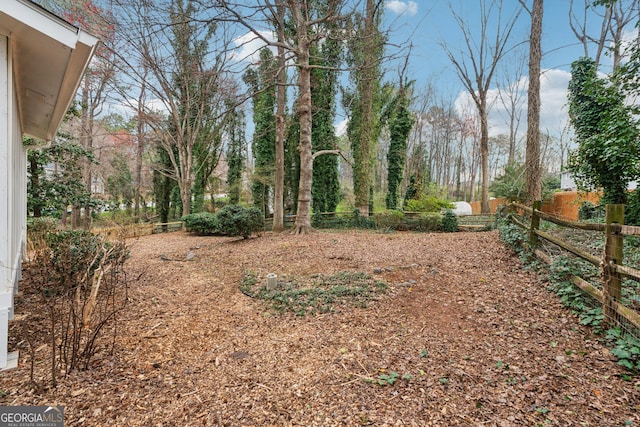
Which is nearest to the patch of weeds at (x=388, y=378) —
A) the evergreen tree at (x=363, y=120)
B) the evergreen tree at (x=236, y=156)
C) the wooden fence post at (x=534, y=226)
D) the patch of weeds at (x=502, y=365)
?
the patch of weeds at (x=502, y=365)

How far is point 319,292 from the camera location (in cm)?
411

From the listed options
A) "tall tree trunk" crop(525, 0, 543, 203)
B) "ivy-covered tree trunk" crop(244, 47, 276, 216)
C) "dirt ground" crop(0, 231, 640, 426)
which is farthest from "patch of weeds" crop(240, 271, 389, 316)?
"ivy-covered tree trunk" crop(244, 47, 276, 216)

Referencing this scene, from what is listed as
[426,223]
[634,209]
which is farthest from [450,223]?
[634,209]

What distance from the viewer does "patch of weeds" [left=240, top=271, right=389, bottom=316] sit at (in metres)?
3.78

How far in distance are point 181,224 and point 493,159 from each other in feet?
96.6

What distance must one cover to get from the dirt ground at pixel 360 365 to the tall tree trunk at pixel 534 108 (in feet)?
19.6

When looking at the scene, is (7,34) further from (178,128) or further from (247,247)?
(178,128)

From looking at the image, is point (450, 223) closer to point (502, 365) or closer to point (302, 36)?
point (302, 36)

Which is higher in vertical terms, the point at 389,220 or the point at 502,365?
the point at 389,220

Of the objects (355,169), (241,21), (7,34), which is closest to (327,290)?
(7,34)

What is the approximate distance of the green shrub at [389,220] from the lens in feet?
43.7

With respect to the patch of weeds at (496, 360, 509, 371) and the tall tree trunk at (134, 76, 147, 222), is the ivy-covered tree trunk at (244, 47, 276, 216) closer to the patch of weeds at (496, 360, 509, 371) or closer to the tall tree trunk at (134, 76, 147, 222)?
the tall tree trunk at (134, 76, 147, 222)

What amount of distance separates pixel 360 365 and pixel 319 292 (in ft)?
5.41

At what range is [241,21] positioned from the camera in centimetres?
785
